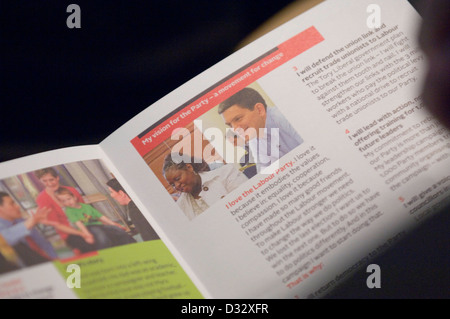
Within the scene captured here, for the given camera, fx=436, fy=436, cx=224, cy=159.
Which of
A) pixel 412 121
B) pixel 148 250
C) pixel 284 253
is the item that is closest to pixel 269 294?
pixel 284 253

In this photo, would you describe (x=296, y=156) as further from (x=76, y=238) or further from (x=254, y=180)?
(x=76, y=238)

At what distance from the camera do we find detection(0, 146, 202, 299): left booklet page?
0.53 m

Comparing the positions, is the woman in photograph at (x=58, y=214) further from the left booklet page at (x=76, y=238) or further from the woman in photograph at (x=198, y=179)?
the woman in photograph at (x=198, y=179)

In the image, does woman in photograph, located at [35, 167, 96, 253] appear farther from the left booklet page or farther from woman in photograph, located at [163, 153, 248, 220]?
woman in photograph, located at [163, 153, 248, 220]

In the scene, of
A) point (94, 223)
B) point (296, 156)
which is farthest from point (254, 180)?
point (94, 223)

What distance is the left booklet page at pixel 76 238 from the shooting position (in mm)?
531

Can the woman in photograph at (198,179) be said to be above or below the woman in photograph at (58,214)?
below

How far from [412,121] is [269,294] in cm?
29

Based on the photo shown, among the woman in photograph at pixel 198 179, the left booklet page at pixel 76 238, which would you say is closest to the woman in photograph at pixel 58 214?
the left booklet page at pixel 76 238

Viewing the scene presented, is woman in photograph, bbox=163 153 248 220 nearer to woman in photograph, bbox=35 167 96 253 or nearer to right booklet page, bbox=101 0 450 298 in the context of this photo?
right booklet page, bbox=101 0 450 298

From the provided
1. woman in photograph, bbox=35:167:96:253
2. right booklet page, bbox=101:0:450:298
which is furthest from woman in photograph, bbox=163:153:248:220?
woman in photograph, bbox=35:167:96:253

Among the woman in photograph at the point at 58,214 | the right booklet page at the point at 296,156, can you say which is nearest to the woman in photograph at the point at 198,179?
the right booklet page at the point at 296,156

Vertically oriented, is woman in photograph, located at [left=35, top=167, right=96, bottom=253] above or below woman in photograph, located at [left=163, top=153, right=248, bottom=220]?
above

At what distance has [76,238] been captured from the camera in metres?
0.54
